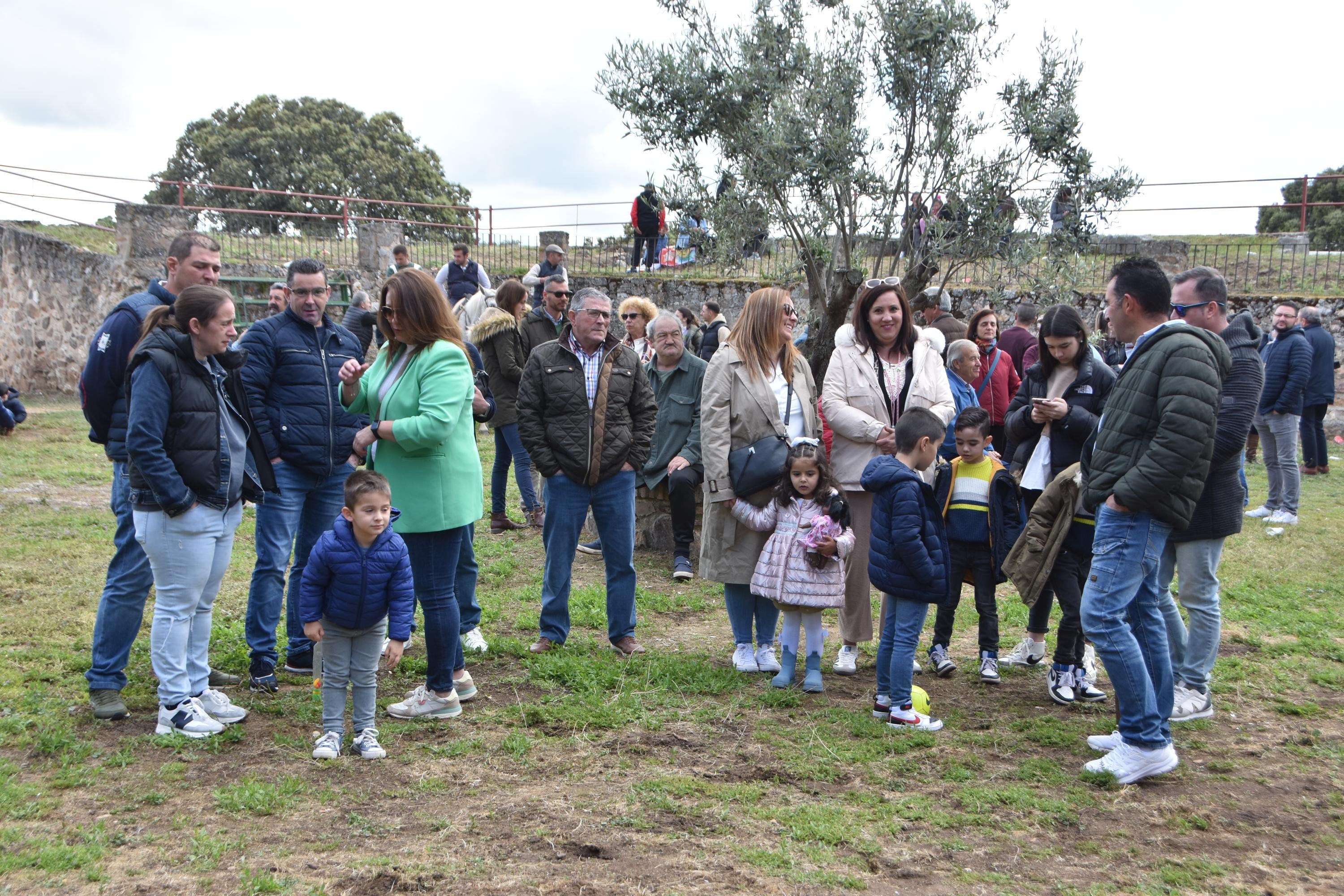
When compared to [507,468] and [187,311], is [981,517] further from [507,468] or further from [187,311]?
[507,468]

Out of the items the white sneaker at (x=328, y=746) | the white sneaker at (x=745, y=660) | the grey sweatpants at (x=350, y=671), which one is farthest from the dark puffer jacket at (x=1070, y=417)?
the white sneaker at (x=328, y=746)

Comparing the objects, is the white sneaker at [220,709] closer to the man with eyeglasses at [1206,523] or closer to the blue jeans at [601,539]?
the blue jeans at [601,539]

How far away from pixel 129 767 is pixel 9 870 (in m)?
0.88

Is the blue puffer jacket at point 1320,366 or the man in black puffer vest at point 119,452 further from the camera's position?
the blue puffer jacket at point 1320,366

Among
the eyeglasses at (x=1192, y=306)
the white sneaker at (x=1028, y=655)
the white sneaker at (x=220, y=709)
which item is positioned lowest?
the white sneaker at (x=1028, y=655)

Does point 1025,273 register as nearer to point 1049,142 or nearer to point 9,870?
point 1049,142

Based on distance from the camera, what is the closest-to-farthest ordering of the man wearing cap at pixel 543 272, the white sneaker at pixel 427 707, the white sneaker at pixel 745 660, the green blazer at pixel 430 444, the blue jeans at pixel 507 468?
1. the green blazer at pixel 430 444
2. the white sneaker at pixel 427 707
3. the white sneaker at pixel 745 660
4. the blue jeans at pixel 507 468
5. the man wearing cap at pixel 543 272

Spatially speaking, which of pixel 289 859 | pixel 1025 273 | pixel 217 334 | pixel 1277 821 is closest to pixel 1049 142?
pixel 1025 273

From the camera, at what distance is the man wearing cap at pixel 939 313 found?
8.65 meters

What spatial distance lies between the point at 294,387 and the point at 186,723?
1.69 metres

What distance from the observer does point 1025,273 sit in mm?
10469

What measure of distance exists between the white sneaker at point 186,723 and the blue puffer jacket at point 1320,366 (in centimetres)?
1255

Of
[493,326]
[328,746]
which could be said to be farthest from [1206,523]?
[493,326]

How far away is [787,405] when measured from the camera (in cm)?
554
